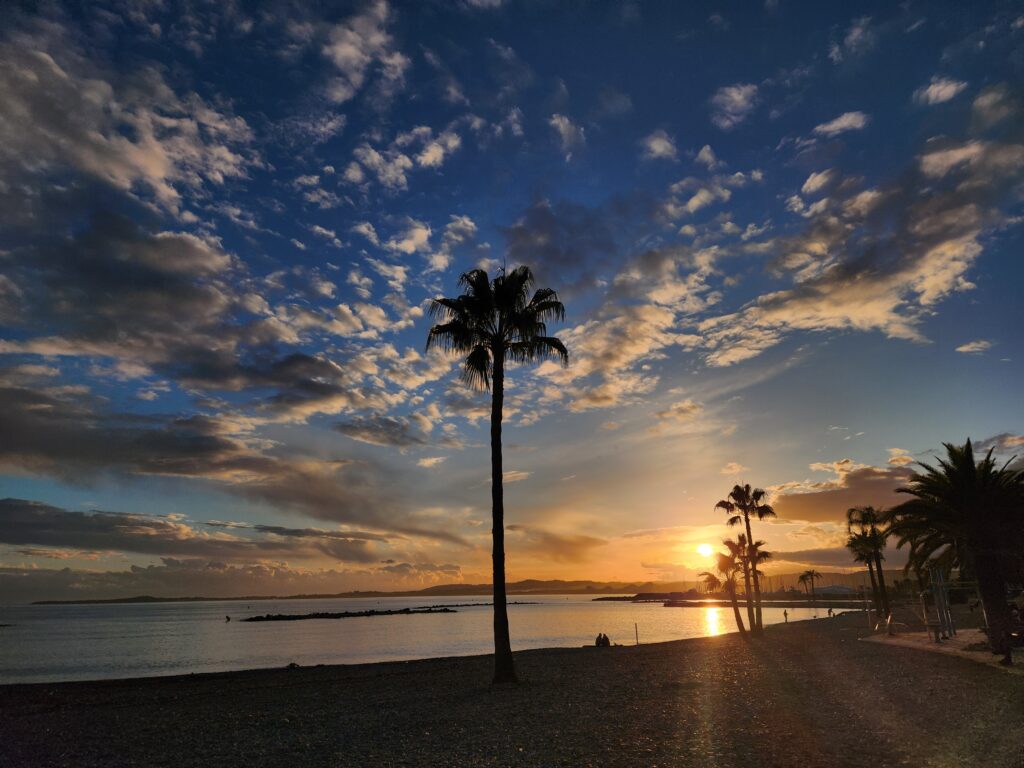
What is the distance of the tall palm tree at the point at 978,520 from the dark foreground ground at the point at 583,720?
2.84 metres

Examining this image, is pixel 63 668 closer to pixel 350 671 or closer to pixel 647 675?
pixel 350 671

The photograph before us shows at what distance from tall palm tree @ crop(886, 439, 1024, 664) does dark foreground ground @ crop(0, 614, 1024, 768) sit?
284 cm

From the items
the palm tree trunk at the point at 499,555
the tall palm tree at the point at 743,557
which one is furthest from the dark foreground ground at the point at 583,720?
the tall palm tree at the point at 743,557

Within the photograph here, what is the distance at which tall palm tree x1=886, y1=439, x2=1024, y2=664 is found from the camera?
22.6m

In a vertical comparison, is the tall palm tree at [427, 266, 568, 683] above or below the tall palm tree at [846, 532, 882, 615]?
above

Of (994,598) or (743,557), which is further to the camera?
(743,557)

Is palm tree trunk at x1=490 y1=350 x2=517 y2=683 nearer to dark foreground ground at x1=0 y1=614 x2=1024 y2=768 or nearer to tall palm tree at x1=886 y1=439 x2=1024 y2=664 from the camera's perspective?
dark foreground ground at x1=0 y1=614 x2=1024 y2=768

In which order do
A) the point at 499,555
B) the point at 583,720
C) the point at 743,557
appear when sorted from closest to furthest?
the point at 583,720 < the point at 499,555 < the point at 743,557

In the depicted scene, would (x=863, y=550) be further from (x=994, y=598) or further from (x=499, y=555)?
(x=499, y=555)

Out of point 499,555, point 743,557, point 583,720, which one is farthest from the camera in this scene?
point 743,557

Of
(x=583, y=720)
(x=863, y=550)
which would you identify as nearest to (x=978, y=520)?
(x=583, y=720)

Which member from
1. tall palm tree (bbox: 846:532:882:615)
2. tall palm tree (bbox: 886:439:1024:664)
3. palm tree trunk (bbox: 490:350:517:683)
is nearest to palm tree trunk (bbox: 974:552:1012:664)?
tall palm tree (bbox: 886:439:1024:664)

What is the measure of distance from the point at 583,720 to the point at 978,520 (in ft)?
60.6

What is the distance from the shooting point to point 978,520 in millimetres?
23188
